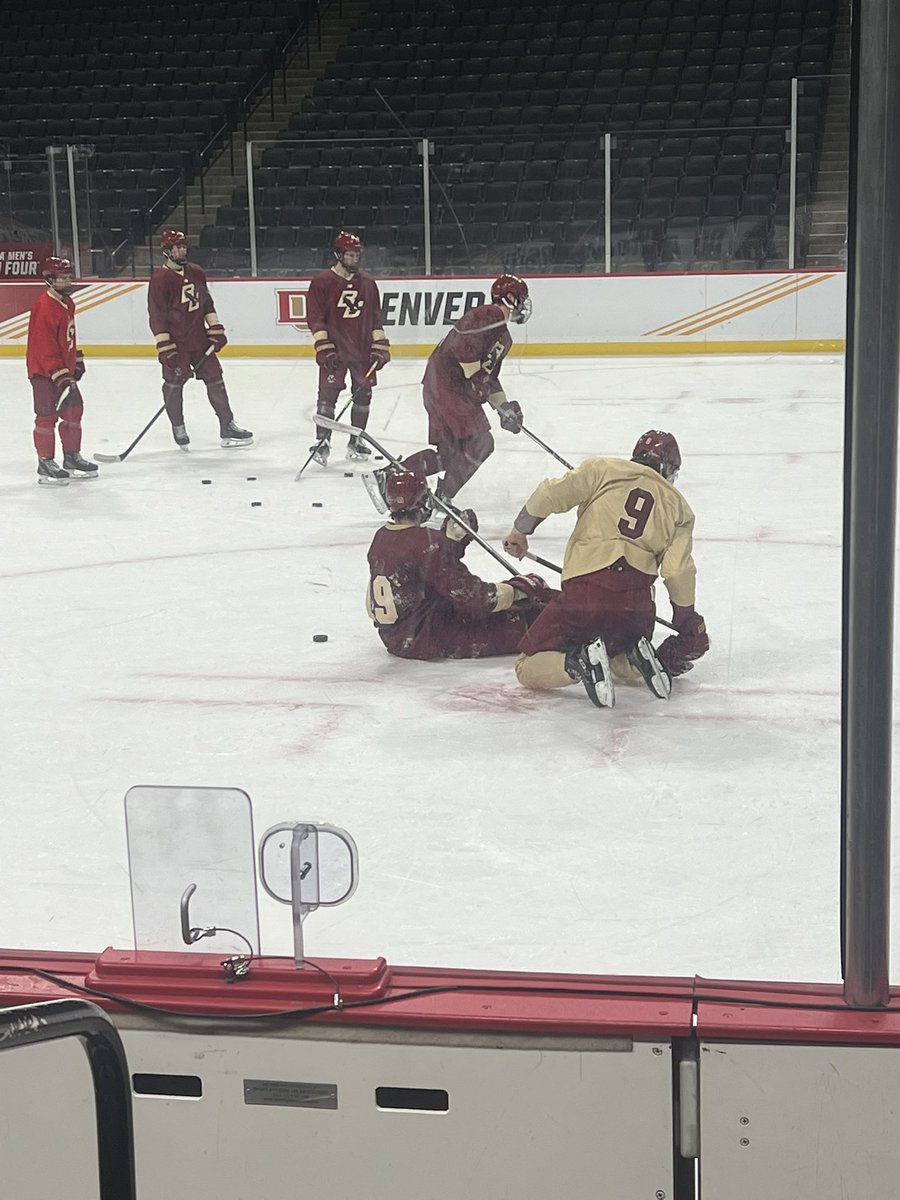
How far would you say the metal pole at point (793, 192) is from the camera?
243 cm

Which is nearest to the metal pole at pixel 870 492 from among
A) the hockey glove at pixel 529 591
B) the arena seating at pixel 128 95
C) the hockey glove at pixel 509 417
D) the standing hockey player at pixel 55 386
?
the arena seating at pixel 128 95

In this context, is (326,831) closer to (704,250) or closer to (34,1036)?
(34,1036)

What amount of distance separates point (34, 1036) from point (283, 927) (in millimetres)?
660

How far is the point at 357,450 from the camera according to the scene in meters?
4.73

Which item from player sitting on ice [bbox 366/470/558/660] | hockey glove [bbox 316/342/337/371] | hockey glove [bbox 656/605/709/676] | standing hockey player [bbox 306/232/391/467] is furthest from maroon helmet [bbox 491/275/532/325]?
hockey glove [bbox 656/605/709/676]

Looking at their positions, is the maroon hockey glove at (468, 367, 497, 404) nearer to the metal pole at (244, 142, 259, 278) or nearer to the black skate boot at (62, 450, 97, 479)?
the metal pole at (244, 142, 259, 278)

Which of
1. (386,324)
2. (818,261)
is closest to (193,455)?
(386,324)

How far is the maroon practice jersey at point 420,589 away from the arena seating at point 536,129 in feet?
2.13

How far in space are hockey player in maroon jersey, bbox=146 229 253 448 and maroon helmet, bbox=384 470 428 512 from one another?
1393 mm

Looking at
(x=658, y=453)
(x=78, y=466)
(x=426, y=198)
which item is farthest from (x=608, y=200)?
(x=78, y=466)

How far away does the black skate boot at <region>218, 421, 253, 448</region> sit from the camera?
5371 mm

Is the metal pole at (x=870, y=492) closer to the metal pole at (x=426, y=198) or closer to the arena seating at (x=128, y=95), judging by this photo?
the arena seating at (x=128, y=95)

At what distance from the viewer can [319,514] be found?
15.7 feet

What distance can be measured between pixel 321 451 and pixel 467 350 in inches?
30.4
